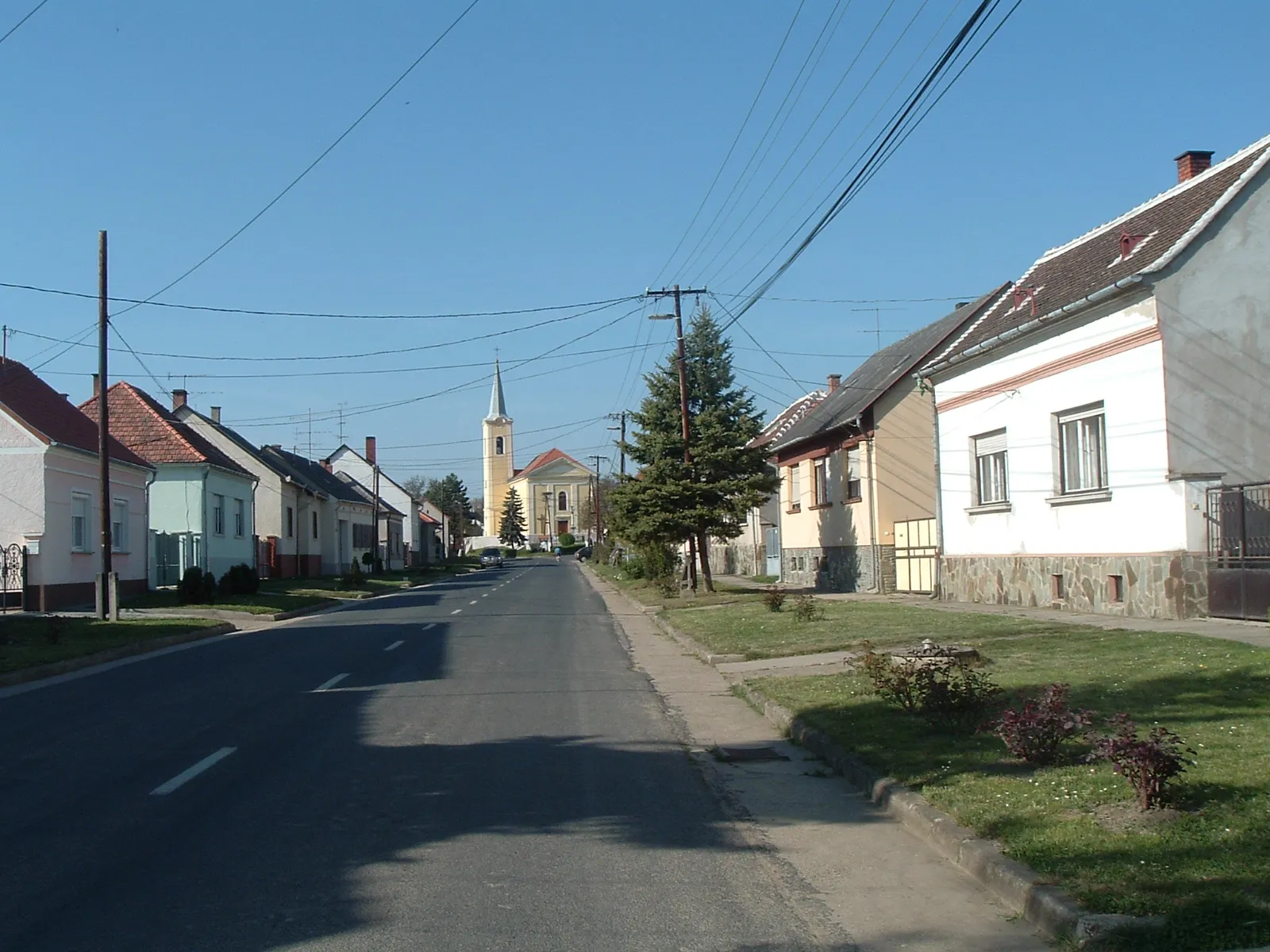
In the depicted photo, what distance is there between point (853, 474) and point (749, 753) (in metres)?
23.1

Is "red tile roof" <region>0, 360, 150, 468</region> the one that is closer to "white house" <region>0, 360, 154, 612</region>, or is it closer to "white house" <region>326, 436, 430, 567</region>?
"white house" <region>0, 360, 154, 612</region>

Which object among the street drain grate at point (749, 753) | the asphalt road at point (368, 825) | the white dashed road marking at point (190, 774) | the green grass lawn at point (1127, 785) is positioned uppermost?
the green grass lawn at point (1127, 785)

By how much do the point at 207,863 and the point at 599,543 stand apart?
78221 millimetres

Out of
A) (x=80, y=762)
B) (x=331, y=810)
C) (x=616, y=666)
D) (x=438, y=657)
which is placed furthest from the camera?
(x=438, y=657)

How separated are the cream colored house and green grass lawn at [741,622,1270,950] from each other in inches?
607

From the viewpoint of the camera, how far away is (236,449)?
53750mm

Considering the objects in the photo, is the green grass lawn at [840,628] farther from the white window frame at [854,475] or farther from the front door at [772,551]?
the front door at [772,551]

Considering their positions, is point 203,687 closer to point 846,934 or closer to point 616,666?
point 616,666

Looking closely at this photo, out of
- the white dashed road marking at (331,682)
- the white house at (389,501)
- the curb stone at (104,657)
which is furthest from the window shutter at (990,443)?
the white house at (389,501)

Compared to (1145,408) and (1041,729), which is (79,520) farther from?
(1041,729)

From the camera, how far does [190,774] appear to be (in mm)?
9016

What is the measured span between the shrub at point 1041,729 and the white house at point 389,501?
74140 millimetres

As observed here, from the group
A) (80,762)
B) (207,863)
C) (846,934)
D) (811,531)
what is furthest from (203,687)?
(811,531)

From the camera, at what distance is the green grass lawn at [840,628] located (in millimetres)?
16828
